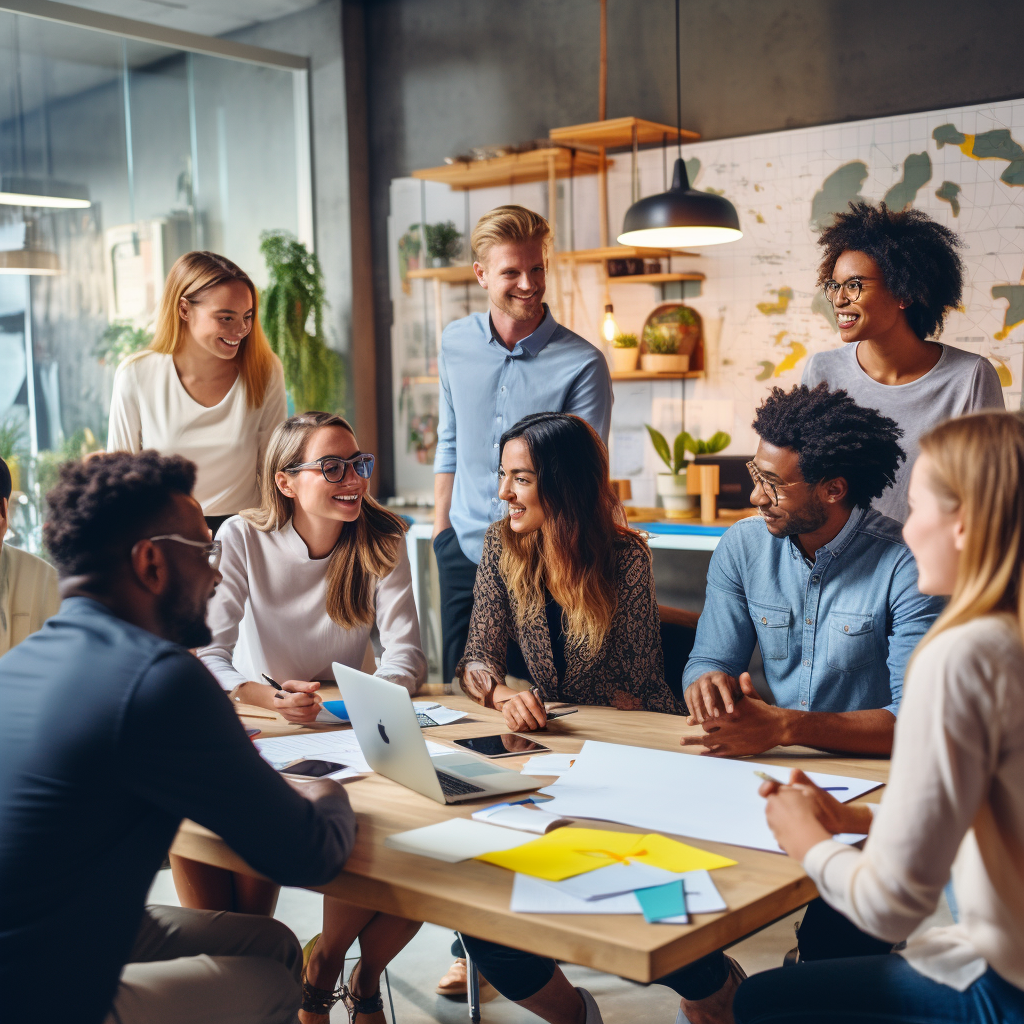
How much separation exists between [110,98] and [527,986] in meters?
4.55

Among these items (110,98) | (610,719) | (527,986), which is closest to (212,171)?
(110,98)

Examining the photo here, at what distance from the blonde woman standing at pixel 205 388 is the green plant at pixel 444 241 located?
2444mm

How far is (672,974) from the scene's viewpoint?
65.6 inches

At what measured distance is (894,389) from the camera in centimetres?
251

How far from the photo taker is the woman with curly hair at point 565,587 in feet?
7.44

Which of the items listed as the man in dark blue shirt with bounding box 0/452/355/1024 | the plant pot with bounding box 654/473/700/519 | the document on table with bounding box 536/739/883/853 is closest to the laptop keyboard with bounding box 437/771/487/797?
the document on table with bounding box 536/739/883/853

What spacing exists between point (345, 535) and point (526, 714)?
28.3 inches

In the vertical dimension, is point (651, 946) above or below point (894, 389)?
below

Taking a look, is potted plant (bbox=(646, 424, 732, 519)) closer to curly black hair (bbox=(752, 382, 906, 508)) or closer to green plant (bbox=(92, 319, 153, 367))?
curly black hair (bbox=(752, 382, 906, 508))

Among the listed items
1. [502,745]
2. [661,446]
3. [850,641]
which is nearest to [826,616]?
[850,641]

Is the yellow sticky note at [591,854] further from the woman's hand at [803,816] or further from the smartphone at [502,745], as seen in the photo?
the smartphone at [502,745]

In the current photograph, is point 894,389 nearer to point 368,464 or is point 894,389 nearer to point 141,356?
point 368,464

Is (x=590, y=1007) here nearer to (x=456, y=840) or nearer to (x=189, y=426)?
(x=456, y=840)

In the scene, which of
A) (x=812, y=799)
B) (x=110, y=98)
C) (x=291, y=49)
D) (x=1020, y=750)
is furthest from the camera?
(x=291, y=49)
